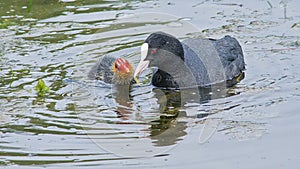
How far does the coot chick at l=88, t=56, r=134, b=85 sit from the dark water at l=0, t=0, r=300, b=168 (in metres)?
0.13

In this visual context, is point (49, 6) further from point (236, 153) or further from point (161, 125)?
point (236, 153)

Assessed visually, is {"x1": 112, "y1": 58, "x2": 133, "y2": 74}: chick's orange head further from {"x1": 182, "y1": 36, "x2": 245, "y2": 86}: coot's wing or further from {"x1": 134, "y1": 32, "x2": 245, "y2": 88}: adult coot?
{"x1": 182, "y1": 36, "x2": 245, "y2": 86}: coot's wing

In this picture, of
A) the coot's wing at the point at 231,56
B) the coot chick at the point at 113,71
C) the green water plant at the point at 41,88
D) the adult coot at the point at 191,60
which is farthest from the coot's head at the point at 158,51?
the green water plant at the point at 41,88

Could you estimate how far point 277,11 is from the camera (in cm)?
983

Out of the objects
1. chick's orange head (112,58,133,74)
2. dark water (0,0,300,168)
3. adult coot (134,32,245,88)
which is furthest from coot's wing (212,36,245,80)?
chick's orange head (112,58,133,74)

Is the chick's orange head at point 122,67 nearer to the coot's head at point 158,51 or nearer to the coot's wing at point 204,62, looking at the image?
the coot's head at point 158,51

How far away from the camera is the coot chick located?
809 centimetres

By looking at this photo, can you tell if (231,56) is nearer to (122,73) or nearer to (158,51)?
(158,51)

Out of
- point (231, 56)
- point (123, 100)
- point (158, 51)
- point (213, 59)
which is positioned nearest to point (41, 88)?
point (123, 100)

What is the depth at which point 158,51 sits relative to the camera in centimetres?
772

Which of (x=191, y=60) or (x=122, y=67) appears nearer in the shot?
(x=122, y=67)

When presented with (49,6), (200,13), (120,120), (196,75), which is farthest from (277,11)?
(120,120)

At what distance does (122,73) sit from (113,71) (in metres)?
0.14

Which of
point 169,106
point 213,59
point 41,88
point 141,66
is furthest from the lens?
point 213,59
